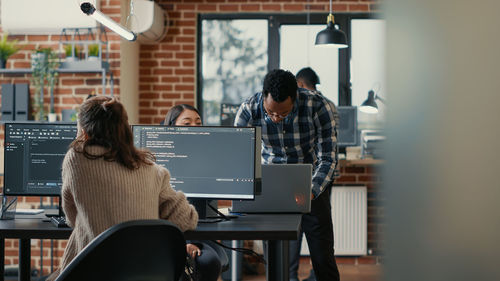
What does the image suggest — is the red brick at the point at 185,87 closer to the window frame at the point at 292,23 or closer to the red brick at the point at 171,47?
the window frame at the point at 292,23

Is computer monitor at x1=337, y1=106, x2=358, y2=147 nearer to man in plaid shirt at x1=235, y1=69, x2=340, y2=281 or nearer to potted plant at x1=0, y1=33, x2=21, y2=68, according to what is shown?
man in plaid shirt at x1=235, y1=69, x2=340, y2=281

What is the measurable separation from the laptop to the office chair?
780 millimetres

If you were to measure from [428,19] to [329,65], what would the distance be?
499 centimetres

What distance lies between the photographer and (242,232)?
2.10 metres

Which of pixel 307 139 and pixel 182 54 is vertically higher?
pixel 182 54

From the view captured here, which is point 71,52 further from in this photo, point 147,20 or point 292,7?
point 292,7

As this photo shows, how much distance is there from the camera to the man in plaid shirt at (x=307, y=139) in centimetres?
279

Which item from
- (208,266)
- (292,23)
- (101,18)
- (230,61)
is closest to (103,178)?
(208,266)

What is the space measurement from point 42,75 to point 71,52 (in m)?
0.27

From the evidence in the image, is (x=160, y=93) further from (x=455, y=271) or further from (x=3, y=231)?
(x=455, y=271)

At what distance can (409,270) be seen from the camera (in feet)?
1.02

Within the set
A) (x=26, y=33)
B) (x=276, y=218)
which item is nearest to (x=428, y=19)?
(x=276, y=218)

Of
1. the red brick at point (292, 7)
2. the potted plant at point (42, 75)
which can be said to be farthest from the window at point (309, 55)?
the potted plant at point (42, 75)

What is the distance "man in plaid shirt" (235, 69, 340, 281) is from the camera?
110 inches
